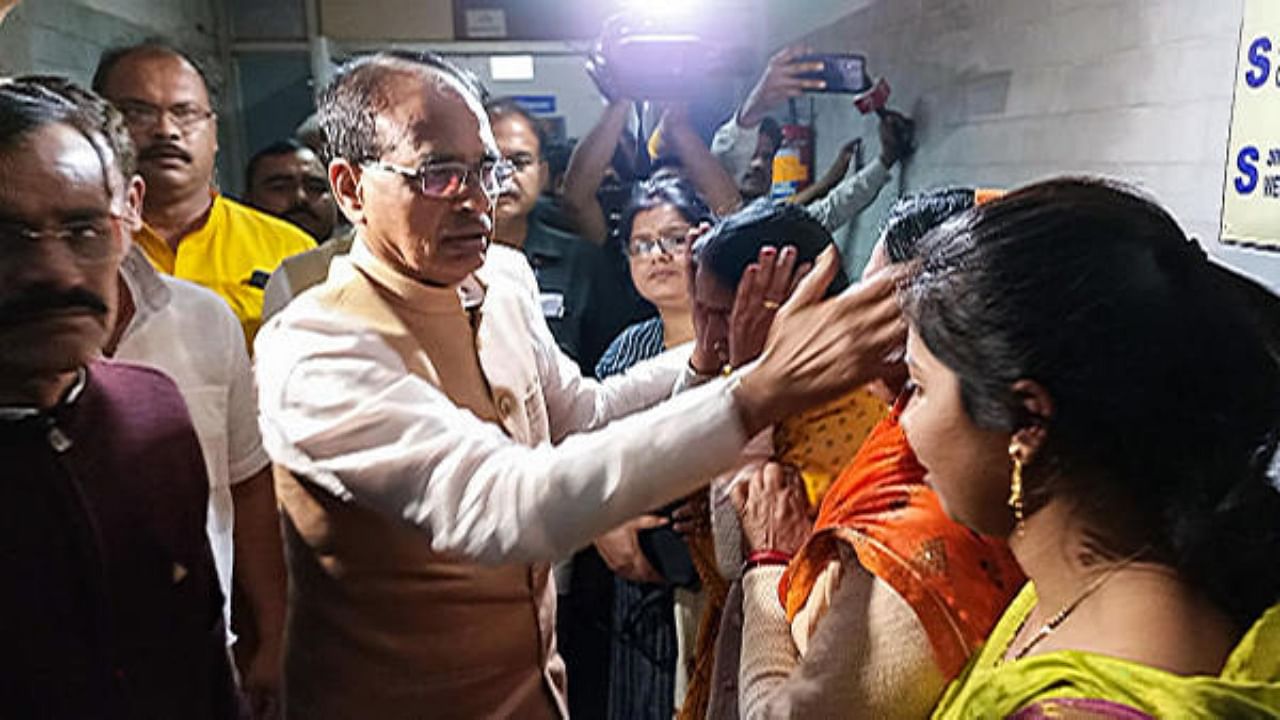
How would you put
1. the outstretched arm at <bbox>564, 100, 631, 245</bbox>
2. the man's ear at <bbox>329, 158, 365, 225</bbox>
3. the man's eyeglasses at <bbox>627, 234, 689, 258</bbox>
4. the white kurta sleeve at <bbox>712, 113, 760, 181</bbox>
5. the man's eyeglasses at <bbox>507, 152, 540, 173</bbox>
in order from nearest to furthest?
the man's ear at <bbox>329, 158, 365, 225</bbox>, the man's eyeglasses at <bbox>627, 234, 689, 258</bbox>, the man's eyeglasses at <bbox>507, 152, 540, 173</bbox>, the outstretched arm at <bbox>564, 100, 631, 245</bbox>, the white kurta sleeve at <bbox>712, 113, 760, 181</bbox>

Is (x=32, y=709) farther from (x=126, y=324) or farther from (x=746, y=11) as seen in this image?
(x=746, y=11)

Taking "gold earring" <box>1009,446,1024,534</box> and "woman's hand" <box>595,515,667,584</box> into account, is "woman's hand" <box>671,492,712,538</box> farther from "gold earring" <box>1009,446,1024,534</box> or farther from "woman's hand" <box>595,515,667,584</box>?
"gold earring" <box>1009,446,1024,534</box>

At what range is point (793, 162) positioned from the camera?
436 cm

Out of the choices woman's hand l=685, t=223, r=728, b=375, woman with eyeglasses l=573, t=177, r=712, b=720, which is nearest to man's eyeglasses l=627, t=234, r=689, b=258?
woman with eyeglasses l=573, t=177, r=712, b=720

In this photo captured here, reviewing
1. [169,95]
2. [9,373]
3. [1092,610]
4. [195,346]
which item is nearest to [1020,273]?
[1092,610]

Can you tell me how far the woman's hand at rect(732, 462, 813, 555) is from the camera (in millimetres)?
1205

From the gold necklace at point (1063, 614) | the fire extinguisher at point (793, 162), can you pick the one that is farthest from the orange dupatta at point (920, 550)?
the fire extinguisher at point (793, 162)

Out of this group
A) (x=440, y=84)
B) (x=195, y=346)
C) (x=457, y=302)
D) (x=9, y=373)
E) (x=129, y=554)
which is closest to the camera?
(x=9, y=373)

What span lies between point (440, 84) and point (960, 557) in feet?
2.90

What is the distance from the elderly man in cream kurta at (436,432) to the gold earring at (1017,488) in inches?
6.6

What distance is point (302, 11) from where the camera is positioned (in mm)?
5598

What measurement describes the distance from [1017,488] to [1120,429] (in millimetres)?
100

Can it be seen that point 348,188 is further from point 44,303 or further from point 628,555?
point 628,555

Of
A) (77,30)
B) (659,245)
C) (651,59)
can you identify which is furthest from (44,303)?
(77,30)
